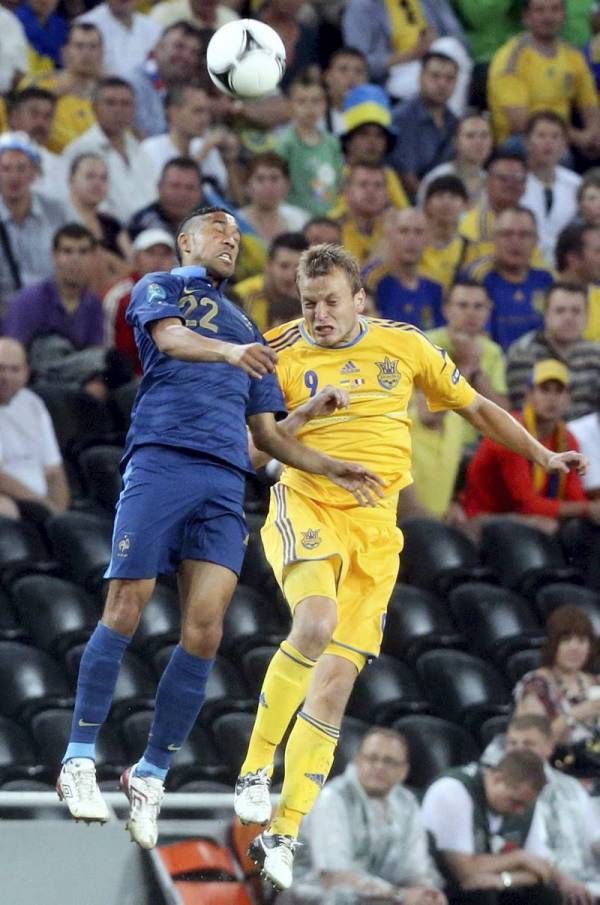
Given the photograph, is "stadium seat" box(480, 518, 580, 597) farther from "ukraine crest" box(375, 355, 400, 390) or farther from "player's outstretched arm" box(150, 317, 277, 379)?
"player's outstretched arm" box(150, 317, 277, 379)

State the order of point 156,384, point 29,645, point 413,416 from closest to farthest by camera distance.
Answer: point 156,384, point 29,645, point 413,416

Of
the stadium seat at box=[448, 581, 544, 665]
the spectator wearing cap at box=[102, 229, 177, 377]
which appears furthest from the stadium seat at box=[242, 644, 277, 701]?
the spectator wearing cap at box=[102, 229, 177, 377]

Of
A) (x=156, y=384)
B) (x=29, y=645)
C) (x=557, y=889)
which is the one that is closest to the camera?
(x=156, y=384)

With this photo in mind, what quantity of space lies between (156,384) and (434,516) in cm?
381

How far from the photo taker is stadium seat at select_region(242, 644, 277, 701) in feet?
34.7

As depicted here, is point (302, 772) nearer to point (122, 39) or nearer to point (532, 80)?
point (122, 39)

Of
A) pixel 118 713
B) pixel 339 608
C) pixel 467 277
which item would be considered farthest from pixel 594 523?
pixel 339 608

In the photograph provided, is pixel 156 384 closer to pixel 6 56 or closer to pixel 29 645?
pixel 29 645

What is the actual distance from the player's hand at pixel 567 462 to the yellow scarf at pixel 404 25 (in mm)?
7684

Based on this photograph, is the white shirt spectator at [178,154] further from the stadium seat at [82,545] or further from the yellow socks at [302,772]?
the yellow socks at [302,772]

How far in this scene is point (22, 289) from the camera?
11.8 meters

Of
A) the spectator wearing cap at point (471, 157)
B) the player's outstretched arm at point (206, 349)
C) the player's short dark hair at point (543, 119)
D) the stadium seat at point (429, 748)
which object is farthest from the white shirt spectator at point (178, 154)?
the player's outstretched arm at point (206, 349)

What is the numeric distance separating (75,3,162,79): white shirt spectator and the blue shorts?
6852 mm

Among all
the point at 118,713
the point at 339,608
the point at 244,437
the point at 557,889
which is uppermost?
the point at 244,437
